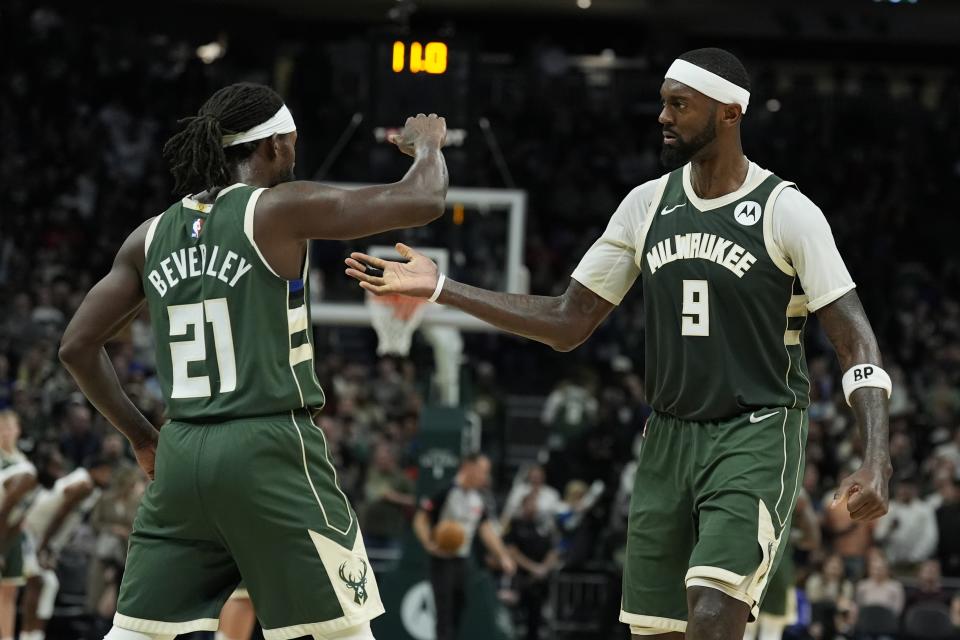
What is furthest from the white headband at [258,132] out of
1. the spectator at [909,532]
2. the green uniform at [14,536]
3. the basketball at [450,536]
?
the spectator at [909,532]

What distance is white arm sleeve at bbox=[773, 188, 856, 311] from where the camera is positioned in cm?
546

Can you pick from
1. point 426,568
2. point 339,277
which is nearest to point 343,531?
point 426,568

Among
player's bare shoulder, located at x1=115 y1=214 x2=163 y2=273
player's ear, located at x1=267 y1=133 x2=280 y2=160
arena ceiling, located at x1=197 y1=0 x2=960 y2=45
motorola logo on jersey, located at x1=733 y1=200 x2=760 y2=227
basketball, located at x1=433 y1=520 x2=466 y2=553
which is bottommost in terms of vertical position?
basketball, located at x1=433 y1=520 x2=466 y2=553

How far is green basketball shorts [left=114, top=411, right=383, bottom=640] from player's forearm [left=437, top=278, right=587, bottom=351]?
0.98 metres

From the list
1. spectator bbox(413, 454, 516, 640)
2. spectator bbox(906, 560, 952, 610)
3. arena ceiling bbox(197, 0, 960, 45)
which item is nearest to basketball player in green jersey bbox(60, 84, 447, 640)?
spectator bbox(413, 454, 516, 640)

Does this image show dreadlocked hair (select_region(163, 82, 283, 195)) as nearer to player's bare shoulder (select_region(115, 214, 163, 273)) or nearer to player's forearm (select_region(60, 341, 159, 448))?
player's bare shoulder (select_region(115, 214, 163, 273))

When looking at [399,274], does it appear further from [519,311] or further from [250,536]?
[250,536]

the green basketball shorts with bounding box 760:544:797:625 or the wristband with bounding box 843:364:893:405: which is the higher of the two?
the wristband with bounding box 843:364:893:405

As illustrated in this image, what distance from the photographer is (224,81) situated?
83.0 ft

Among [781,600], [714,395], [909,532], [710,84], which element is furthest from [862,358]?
[909,532]

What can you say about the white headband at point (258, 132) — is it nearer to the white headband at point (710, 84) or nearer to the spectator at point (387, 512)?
the white headband at point (710, 84)

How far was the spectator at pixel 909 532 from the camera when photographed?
1652cm

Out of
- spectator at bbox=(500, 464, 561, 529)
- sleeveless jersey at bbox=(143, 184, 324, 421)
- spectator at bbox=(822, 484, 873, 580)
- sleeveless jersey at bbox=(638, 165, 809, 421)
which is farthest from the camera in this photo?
spectator at bbox=(500, 464, 561, 529)

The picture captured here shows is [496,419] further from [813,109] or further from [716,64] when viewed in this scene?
[716,64]
